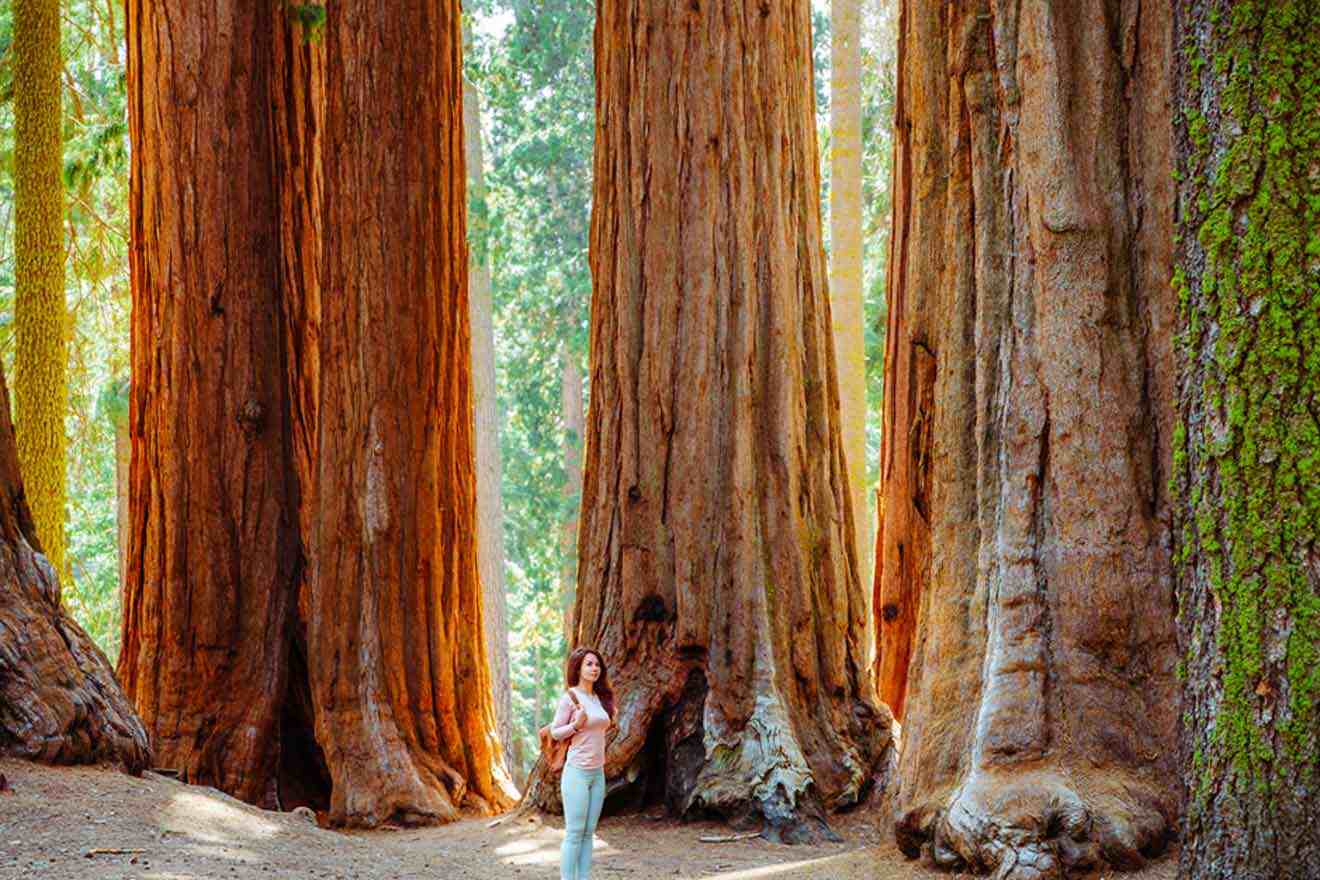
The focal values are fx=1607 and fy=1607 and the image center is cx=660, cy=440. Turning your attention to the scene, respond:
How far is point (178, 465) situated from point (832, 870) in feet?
19.9

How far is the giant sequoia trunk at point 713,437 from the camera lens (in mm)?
9281

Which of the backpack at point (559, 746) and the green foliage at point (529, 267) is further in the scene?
the green foliage at point (529, 267)

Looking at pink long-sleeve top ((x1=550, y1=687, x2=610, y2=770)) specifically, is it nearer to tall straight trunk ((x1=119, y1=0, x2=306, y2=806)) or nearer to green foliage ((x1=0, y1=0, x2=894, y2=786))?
tall straight trunk ((x1=119, y1=0, x2=306, y2=806))

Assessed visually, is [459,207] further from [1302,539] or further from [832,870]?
[1302,539]

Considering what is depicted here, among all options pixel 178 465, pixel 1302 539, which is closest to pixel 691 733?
pixel 178 465

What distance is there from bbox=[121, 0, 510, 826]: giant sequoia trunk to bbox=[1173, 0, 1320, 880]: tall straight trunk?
22.2 feet

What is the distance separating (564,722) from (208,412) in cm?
506

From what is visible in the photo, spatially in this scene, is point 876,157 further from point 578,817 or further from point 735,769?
point 578,817

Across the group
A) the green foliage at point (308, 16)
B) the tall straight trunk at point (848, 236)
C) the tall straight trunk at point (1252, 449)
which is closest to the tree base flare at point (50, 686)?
the green foliage at point (308, 16)

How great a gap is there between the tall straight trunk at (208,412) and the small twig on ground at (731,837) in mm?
3552

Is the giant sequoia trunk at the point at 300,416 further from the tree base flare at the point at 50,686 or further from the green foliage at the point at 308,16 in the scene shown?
the tree base flare at the point at 50,686

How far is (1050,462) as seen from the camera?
627 cm

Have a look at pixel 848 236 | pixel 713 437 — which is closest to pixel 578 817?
pixel 713 437

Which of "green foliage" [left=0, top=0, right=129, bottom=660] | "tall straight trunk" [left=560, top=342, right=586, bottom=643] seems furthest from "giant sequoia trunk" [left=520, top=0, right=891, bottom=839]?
"tall straight trunk" [left=560, top=342, right=586, bottom=643]
